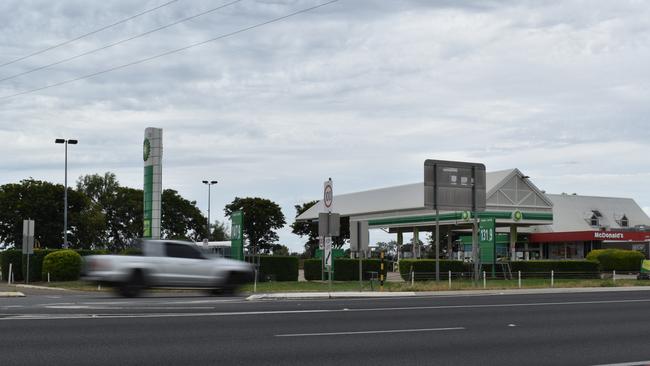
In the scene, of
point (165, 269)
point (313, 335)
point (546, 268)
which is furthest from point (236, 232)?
point (313, 335)

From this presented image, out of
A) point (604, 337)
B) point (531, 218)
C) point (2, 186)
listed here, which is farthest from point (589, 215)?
point (604, 337)

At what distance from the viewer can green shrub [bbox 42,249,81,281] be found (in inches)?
1679

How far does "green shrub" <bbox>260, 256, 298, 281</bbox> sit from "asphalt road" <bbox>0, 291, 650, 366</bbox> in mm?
23410

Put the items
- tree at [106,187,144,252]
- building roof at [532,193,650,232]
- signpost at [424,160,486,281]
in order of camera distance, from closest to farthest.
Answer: signpost at [424,160,486,281]
building roof at [532,193,650,232]
tree at [106,187,144,252]

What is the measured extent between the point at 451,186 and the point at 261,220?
3209 inches

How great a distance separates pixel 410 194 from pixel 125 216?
5217cm

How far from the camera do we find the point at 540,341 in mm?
13117

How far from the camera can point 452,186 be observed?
36.5 metres

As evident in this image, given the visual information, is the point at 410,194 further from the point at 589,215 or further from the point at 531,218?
the point at 589,215

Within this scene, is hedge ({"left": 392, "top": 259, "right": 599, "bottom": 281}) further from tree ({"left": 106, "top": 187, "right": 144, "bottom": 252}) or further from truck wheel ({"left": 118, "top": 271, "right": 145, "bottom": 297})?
tree ({"left": 106, "top": 187, "right": 144, "bottom": 252})

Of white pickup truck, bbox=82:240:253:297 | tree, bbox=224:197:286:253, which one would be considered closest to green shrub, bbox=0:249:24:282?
white pickup truck, bbox=82:240:253:297

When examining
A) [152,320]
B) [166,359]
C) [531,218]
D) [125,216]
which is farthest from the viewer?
[125,216]

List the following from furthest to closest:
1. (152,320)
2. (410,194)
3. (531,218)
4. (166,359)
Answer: (410,194) < (531,218) < (152,320) < (166,359)

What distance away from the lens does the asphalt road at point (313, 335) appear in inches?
423
